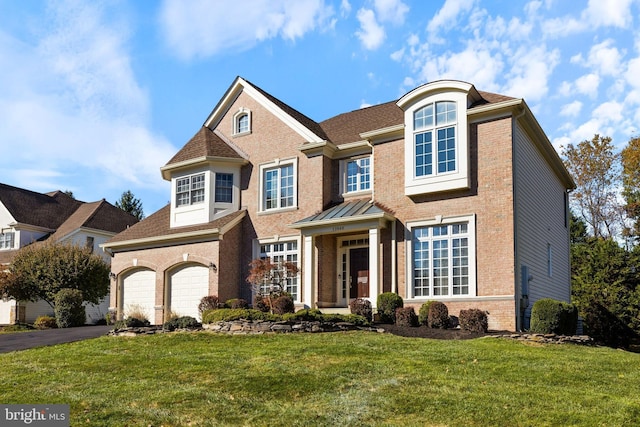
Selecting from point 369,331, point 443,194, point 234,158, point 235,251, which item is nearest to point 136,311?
point 235,251

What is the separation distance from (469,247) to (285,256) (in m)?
7.11

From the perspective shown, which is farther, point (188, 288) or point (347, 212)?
point (188, 288)

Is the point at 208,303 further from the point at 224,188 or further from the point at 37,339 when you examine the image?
the point at 37,339

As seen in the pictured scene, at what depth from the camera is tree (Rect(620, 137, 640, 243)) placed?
3319cm

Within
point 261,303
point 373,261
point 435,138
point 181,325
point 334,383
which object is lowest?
point 334,383

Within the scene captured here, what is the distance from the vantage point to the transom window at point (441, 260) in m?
18.3

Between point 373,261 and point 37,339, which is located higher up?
point 373,261

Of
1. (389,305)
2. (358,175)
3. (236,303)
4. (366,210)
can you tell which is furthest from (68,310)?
(389,305)

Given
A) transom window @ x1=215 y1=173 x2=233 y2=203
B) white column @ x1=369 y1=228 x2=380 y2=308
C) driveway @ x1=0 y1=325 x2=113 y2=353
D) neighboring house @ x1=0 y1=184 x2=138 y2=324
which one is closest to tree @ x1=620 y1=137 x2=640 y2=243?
white column @ x1=369 y1=228 x2=380 y2=308

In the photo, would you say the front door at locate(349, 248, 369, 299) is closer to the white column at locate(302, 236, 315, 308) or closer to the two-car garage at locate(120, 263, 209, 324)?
the white column at locate(302, 236, 315, 308)

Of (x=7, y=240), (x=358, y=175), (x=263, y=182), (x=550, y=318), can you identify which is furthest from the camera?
(x=7, y=240)

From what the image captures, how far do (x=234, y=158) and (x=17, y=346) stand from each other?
34.2 ft

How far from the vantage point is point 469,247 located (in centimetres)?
1814

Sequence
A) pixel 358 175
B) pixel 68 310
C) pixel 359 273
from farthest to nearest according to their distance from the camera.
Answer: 1. pixel 68 310
2. pixel 358 175
3. pixel 359 273
